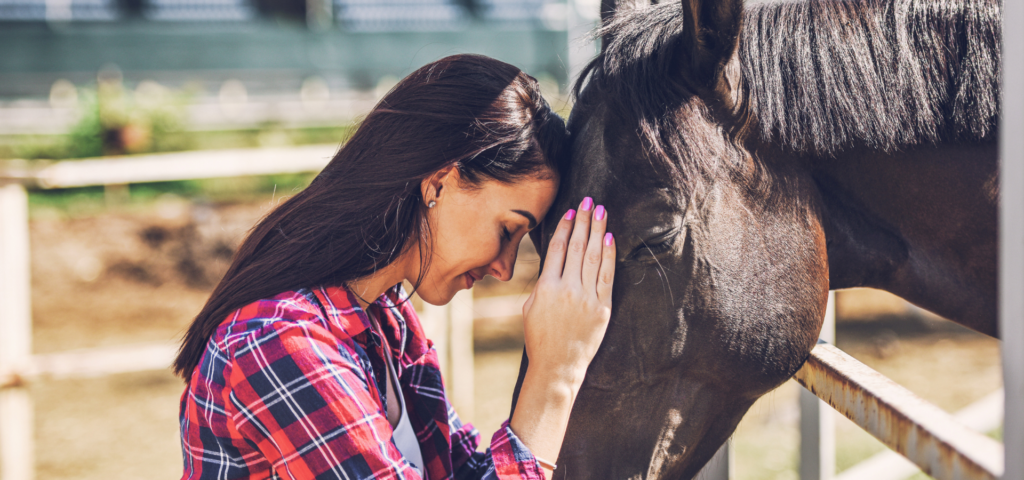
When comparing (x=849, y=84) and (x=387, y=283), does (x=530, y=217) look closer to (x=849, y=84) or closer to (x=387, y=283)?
(x=387, y=283)

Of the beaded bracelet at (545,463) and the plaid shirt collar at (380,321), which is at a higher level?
the plaid shirt collar at (380,321)

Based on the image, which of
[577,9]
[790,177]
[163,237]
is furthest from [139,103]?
[790,177]

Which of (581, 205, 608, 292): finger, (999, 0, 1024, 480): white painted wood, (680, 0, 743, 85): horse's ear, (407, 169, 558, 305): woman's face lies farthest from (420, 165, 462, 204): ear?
(999, 0, 1024, 480): white painted wood

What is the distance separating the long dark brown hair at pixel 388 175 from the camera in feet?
3.60

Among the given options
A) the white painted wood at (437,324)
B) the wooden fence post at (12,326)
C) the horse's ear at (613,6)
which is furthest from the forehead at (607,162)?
the wooden fence post at (12,326)

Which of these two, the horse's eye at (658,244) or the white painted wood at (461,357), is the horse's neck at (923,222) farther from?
the white painted wood at (461,357)

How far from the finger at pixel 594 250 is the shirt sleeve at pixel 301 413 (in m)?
0.41

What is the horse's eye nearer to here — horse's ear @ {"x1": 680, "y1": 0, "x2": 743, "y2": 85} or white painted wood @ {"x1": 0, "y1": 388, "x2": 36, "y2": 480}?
horse's ear @ {"x1": 680, "y1": 0, "x2": 743, "y2": 85}

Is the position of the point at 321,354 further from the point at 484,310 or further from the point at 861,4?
the point at 484,310

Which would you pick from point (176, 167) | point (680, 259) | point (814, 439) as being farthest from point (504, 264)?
point (176, 167)

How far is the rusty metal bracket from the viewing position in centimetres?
72

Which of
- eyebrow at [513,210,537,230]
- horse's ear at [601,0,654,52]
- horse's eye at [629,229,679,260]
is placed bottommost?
horse's eye at [629,229,679,260]

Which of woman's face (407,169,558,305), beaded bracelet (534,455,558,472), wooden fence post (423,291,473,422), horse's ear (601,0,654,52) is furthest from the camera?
wooden fence post (423,291,473,422)

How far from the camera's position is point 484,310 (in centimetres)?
620
